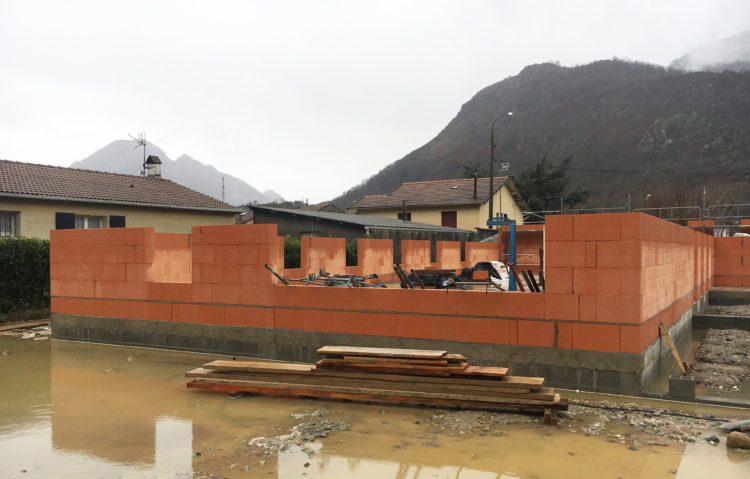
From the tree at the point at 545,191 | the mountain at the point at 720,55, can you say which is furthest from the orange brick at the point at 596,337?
the mountain at the point at 720,55

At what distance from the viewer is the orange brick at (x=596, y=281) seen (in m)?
6.98

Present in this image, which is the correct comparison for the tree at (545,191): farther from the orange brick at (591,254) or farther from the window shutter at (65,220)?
the orange brick at (591,254)

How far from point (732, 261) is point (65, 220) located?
24430 mm

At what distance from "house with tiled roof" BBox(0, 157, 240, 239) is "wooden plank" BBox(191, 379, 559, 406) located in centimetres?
1519

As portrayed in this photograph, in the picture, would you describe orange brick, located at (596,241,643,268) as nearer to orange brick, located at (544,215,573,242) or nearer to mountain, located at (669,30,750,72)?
orange brick, located at (544,215,573,242)

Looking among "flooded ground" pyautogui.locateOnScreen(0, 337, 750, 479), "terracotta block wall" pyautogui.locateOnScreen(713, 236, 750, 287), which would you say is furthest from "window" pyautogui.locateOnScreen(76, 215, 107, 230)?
"terracotta block wall" pyautogui.locateOnScreen(713, 236, 750, 287)

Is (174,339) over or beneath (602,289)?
beneath

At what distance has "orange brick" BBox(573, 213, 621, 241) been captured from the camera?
274 inches

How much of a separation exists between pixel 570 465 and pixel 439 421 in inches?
61.5

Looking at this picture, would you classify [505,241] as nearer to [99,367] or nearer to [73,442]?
[99,367]

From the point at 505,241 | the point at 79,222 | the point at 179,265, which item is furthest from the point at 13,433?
the point at 505,241

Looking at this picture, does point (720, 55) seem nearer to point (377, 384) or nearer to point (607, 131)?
point (607, 131)

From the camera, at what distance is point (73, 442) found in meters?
5.59

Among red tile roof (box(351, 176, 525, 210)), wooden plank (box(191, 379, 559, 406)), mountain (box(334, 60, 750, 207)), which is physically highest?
mountain (box(334, 60, 750, 207))
